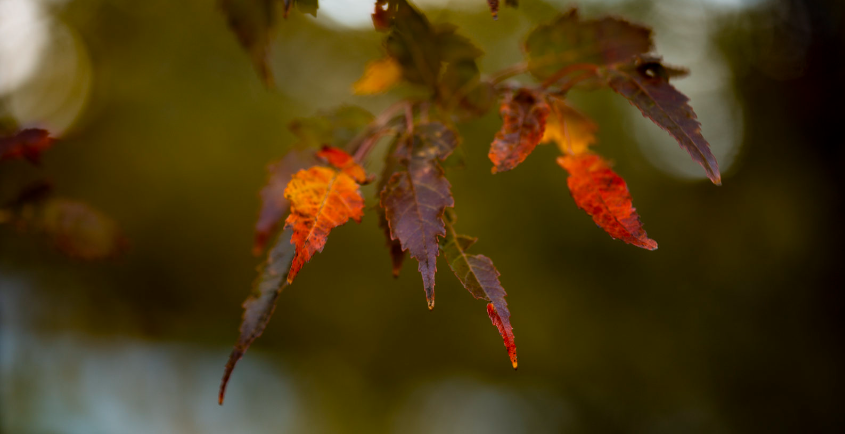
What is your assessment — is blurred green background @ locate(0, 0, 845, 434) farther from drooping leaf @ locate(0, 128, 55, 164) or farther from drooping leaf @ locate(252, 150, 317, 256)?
drooping leaf @ locate(252, 150, 317, 256)

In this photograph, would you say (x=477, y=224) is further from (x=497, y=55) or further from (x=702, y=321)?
(x=702, y=321)

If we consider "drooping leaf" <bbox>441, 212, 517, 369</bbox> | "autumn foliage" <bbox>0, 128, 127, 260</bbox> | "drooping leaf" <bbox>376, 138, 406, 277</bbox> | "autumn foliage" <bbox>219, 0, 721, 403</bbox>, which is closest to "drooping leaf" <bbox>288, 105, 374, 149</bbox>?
"autumn foliage" <bbox>219, 0, 721, 403</bbox>

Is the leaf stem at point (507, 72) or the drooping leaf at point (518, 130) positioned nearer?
the drooping leaf at point (518, 130)

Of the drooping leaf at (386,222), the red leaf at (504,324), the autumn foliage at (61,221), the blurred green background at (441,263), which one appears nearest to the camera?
the red leaf at (504,324)

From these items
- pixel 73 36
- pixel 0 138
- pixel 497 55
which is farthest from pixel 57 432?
pixel 497 55

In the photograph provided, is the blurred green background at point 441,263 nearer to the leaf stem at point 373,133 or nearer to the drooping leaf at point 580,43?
the drooping leaf at point 580,43

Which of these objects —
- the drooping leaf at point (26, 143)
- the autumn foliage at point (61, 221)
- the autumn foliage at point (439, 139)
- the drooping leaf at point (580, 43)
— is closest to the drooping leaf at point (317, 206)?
the autumn foliage at point (439, 139)

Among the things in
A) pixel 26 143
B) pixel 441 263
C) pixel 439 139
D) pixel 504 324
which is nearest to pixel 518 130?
pixel 439 139
